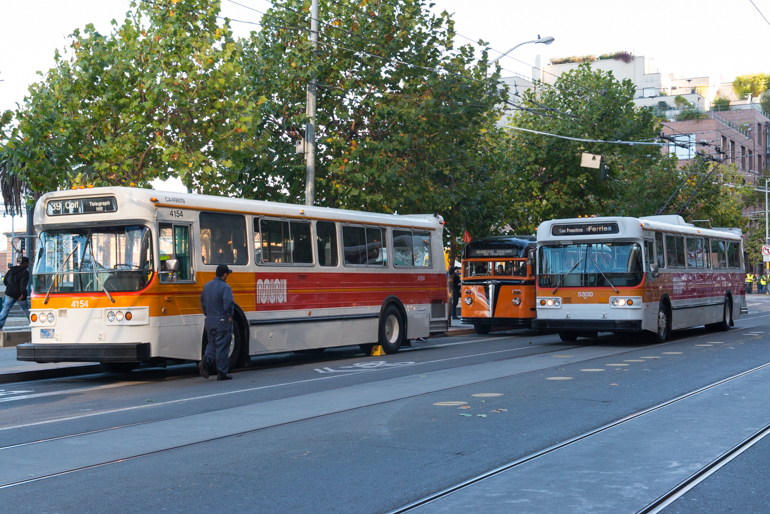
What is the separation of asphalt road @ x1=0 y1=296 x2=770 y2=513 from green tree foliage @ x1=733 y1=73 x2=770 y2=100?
103 m

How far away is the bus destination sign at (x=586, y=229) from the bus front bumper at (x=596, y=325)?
75.9 inches

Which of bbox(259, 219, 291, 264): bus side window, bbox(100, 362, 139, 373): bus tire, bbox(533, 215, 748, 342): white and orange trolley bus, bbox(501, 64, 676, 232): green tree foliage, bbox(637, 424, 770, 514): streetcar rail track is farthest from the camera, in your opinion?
bbox(501, 64, 676, 232): green tree foliage

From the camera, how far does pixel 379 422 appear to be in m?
9.30

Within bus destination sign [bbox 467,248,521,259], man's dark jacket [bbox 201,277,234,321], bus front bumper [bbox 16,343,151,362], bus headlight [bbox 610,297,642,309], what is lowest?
bus front bumper [bbox 16,343,151,362]

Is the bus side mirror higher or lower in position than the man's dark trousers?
higher

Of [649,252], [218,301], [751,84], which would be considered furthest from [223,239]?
[751,84]

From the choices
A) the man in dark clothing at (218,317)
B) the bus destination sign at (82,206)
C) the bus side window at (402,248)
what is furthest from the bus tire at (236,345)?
the bus side window at (402,248)

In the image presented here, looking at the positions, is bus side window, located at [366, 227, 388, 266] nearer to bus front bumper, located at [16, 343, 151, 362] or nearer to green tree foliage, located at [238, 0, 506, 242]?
green tree foliage, located at [238, 0, 506, 242]

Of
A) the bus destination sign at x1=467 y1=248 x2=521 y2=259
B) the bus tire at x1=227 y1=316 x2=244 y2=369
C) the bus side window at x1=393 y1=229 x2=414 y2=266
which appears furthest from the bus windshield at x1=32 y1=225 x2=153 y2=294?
the bus destination sign at x1=467 y1=248 x2=521 y2=259

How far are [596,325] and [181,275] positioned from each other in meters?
9.33

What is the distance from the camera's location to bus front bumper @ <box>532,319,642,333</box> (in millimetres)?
18812

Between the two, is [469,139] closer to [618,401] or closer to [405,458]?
[618,401]

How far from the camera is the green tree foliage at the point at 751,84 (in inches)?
4272

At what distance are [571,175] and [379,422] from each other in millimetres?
27242
